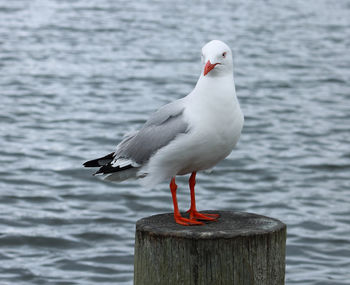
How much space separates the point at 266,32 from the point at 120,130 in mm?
11024

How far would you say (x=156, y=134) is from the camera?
14.9 ft

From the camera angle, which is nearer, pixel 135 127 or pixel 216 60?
pixel 216 60

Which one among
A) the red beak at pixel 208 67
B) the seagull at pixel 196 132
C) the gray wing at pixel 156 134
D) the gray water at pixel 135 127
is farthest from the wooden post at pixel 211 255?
the gray water at pixel 135 127

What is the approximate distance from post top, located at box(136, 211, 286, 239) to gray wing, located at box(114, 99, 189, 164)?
40cm

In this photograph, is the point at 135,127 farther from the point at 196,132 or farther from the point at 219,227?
the point at 219,227

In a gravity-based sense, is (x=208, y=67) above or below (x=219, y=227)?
above

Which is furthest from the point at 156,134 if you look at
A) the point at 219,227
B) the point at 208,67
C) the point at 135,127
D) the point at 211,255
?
the point at 135,127

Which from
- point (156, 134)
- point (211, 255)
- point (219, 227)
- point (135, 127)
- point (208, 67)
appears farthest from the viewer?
point (135, 127)

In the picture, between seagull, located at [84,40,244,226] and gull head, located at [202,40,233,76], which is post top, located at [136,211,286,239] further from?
gull head, located at [202,40,233,76]

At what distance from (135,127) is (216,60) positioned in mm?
7917

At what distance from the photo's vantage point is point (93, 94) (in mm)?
14609

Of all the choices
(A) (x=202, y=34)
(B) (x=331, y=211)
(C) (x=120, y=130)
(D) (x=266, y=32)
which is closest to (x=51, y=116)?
(C) (x=120, y=130)

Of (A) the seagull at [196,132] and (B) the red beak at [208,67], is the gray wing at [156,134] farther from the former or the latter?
(B) the red beak at [208,67]

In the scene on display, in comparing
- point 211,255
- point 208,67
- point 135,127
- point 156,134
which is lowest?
point 211,255
